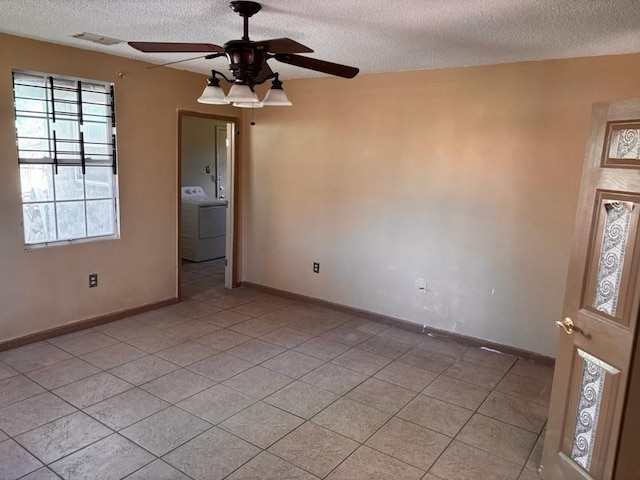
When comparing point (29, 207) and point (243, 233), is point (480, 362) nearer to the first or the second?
point (243, 233)

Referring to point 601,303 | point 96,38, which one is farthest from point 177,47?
point 601,303

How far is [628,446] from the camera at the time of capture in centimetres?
188

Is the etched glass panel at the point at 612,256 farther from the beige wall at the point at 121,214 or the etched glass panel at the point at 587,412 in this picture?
the beige wall at the point at 121,214

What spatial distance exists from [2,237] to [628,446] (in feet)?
13.3

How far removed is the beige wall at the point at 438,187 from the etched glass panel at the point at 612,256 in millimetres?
1565

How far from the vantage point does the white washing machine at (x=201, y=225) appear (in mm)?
6352

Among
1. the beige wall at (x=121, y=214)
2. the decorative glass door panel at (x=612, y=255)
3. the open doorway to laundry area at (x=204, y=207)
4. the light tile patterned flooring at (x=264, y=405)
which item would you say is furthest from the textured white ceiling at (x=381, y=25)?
the open doorway to laundry area at (x=204, y=207)

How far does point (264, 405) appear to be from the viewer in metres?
2.87

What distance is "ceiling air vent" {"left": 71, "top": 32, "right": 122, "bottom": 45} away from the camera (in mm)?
3241

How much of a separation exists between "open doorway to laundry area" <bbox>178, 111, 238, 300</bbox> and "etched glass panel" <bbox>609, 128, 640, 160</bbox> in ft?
13.6

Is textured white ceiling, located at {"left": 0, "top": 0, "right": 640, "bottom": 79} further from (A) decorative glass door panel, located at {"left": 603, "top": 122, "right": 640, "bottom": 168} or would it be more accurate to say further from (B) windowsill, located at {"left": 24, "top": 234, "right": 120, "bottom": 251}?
(B) windowsill, located at {"left": 24, "top": 234, "right": 120, "bottom": 251}

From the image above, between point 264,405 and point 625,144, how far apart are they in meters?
2.35

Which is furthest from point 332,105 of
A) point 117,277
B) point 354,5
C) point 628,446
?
point 628,446

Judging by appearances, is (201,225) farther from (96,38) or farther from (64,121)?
(96,38)
